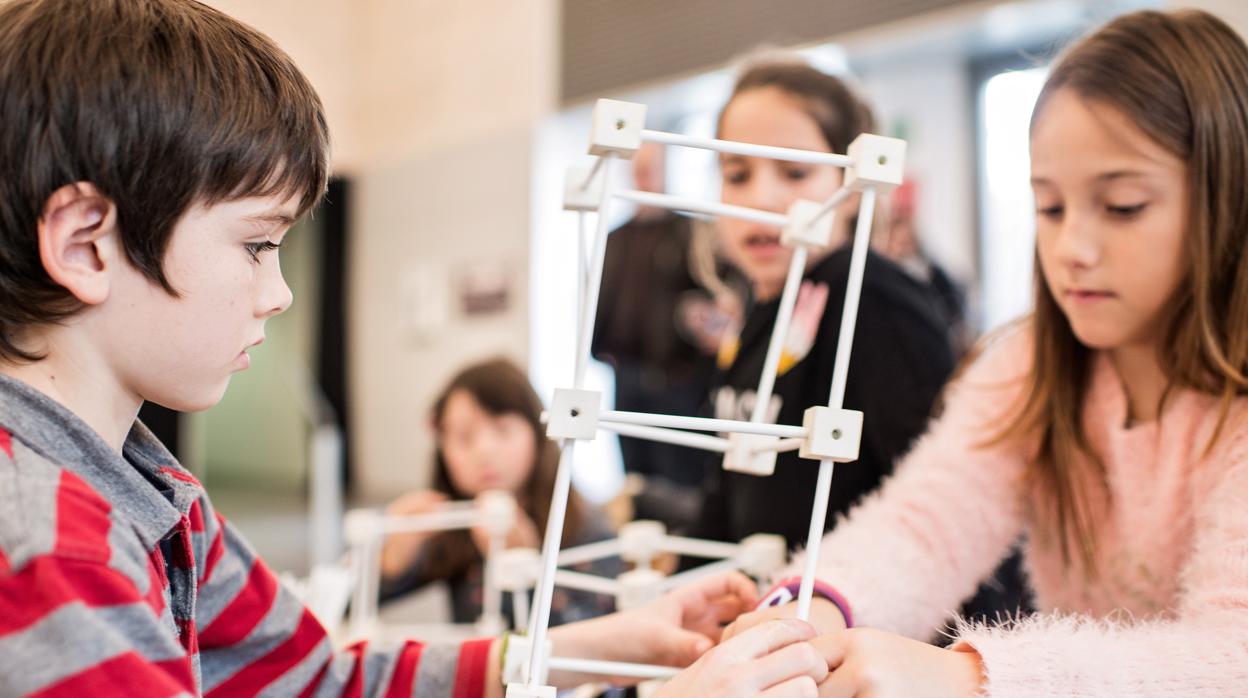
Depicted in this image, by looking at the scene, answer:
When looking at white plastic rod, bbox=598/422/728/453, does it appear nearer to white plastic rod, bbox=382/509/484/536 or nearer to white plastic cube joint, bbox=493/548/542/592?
white plastic cube joint, bbox=493/548/542/592

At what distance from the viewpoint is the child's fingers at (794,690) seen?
0.56m

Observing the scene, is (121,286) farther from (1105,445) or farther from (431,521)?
(431,521)

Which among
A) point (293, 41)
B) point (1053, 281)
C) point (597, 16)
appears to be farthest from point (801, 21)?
point (1053, 281)

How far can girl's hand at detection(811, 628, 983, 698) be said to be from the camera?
0.59 meters

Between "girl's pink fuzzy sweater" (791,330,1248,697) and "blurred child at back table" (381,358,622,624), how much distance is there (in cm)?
92

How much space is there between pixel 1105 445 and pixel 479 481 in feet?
4.00

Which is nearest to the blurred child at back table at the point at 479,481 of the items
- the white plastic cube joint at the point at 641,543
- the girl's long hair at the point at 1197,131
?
the white plastic cube joint at the point at 641,543

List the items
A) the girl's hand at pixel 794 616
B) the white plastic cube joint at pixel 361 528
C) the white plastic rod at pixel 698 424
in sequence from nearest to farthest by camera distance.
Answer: the white plastic rod at pixel 698 424 → the girl's hand at pixel 794 616 → the white plastic cube joint at pixel 361 528

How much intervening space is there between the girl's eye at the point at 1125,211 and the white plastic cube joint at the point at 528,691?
21.9 inches

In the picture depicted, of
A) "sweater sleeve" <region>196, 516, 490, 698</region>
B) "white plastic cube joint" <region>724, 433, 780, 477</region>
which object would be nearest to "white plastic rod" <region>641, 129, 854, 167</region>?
"white plastic cube joint" <region>724, 433, 780, 477</region>

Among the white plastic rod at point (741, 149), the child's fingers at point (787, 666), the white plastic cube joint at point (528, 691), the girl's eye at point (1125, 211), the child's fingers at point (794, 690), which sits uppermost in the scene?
the white plastic rod at point (741, 149)

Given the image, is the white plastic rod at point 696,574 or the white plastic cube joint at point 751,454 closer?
the white plastic cube joint at point 751,454

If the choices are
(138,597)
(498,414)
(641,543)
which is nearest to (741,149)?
(138,597)

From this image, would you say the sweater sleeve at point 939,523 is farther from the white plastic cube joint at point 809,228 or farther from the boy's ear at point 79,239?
the boy's ear at point 79,239
